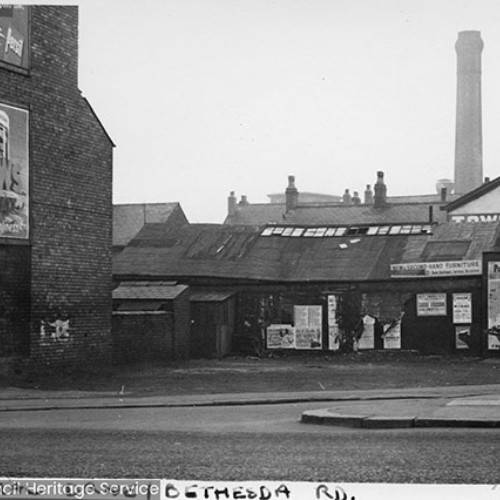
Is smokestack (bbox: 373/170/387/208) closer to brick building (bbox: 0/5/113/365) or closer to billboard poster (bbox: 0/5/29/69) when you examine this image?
brick building (bbox: 0/5/113/365)

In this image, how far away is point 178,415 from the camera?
48.3 feet

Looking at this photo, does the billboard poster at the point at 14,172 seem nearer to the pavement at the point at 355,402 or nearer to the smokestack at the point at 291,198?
the pavement at the point at 355,402

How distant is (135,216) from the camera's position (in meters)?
62.6

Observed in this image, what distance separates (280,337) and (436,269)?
5661 millimetres

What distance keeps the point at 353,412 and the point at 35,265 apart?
10.6 metres

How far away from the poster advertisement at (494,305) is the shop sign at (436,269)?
938 millimetres

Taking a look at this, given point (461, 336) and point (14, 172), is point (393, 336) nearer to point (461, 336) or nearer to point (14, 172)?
point (461, 336)

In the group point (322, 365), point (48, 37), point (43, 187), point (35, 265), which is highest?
point (48, 37)

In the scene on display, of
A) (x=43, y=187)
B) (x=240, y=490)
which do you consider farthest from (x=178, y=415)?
(x=43, y=187)

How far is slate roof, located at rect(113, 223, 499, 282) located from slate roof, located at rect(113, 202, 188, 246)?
20.3 metres

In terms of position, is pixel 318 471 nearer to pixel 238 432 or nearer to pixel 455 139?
pixel 238 432

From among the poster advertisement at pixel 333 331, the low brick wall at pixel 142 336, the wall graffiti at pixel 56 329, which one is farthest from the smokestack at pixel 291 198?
the wall graffiti at pixel 56 329

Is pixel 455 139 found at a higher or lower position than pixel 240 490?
higher

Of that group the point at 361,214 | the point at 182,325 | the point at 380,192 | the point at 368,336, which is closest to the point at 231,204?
the point at 361,214
